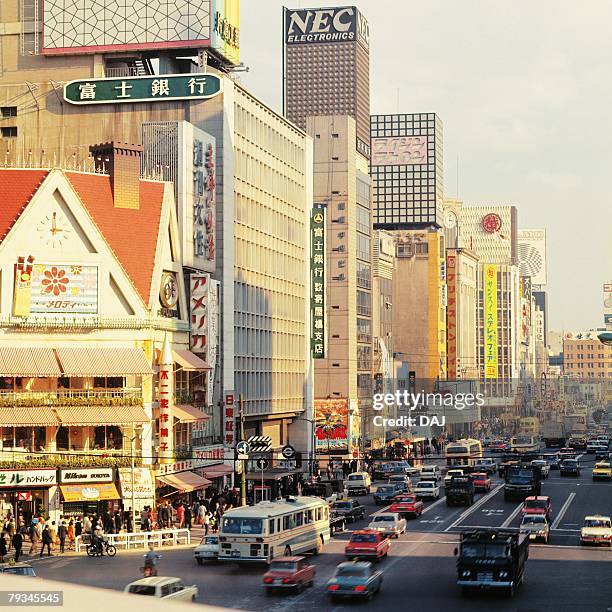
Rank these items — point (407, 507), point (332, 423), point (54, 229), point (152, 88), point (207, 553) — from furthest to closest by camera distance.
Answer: point (332, 423) < point (152, 88) < point (407, 507) < point (54, 229) < point (207, 553)

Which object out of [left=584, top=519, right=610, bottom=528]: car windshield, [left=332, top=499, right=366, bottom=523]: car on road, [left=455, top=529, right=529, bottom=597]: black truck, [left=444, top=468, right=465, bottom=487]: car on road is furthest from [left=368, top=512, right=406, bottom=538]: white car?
[left=444, top=468, right=465, bottom=487]: car on road

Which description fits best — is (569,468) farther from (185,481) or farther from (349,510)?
(185,481)

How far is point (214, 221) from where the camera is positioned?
83875 millimetres

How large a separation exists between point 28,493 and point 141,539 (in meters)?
10.9

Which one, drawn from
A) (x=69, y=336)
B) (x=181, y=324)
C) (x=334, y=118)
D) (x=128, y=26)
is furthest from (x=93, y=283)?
(x=334, y=118)

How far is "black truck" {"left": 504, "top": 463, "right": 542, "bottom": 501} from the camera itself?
78.4 metres

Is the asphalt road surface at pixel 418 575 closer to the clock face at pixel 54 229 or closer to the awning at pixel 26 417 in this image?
the awning at pixel 26 417

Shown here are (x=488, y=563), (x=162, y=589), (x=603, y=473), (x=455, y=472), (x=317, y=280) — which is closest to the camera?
(x=162, y=589)

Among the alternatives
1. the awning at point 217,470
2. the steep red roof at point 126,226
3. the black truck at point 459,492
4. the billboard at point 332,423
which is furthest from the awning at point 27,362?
the billboard at point 332,423

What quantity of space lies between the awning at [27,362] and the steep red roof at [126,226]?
731 cm

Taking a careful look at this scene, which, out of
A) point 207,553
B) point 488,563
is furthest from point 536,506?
point 488,563

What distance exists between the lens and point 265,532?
46.2 metres

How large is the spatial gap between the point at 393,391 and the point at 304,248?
228 feet

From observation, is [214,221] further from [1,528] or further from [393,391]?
[393,391]
